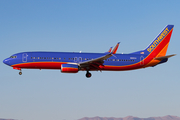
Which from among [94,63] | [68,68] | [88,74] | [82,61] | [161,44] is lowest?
[88,74]

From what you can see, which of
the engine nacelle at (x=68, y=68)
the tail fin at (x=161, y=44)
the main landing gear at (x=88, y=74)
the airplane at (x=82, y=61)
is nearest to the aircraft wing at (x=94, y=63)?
the airplane at (x=82, y=61)

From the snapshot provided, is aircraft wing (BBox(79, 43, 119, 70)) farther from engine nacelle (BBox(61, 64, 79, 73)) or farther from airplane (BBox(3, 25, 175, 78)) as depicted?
engine nacelle (BBox(61, 64, 79, 73))

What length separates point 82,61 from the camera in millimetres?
47656

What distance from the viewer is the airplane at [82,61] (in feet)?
153

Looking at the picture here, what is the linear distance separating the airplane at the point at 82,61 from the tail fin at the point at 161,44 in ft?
1.73

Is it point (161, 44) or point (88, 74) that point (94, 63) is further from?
point (161, 44)

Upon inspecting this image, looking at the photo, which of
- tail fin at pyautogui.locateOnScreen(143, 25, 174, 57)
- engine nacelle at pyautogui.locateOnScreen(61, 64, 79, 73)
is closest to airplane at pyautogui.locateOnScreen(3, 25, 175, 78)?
engine nacelle at pyautogui.locateOnScreen(61, 64, 79, 73)

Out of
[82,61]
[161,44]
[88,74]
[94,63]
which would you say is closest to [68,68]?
[82,61]

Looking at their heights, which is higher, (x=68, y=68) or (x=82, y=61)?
(x=82, y=61)

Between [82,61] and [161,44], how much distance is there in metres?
17.9

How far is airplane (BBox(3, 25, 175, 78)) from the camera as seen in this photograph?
153 ft

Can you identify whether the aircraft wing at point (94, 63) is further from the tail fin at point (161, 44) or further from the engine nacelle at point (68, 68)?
the tail fin at point (161, 44)

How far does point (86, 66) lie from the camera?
156 feet

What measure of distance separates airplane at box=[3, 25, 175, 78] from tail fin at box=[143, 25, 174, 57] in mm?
529
